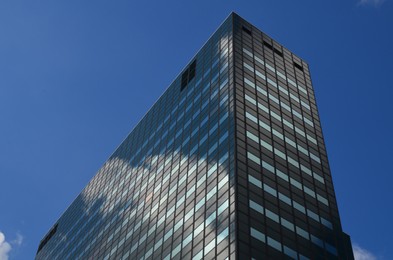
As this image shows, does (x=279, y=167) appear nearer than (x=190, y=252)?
No

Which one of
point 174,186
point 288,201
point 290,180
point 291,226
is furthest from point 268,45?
point 291,226

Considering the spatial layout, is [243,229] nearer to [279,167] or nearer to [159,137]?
[279,167]

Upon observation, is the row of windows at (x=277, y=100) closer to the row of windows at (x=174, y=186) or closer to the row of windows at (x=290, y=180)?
the row of windows at (x=174, y=186)

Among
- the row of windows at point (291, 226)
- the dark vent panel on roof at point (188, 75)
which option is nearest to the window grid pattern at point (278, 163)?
the row of windows at point (291, 226)

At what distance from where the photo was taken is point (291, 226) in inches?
2635

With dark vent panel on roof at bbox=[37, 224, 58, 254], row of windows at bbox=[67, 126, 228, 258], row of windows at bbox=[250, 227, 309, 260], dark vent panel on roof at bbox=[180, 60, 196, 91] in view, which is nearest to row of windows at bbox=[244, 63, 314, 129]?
row of windows at bbox=[67, 126, 228, 258]

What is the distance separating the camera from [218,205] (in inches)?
2655

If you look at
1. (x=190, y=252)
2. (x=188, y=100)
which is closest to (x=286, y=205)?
(x=190, y=252)

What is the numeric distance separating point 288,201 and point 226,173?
741cm

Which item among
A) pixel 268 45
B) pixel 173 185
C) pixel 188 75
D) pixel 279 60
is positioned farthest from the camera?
pixel 188 75

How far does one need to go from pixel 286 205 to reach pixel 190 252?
11.5m

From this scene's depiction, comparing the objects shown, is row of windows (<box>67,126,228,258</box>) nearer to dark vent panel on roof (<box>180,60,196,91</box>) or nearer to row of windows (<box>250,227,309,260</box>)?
row of windows (<box>250,227,309,260</box>)

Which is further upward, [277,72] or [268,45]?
[268,45]

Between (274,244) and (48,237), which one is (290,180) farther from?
(48,237)
